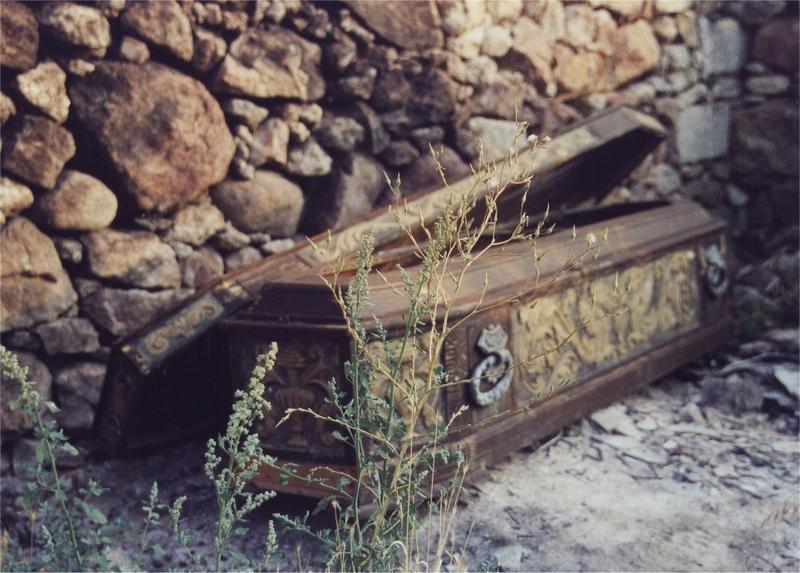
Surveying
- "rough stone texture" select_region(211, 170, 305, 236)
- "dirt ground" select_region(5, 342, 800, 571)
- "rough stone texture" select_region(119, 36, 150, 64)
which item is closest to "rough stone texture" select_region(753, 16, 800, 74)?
"dirt ground" select_region(5, 342, 800, 571)

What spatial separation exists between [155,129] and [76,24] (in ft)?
1.57

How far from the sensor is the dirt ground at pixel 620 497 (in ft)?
8.68

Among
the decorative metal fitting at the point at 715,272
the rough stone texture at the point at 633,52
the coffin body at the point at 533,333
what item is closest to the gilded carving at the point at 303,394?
the coffin body at the point at 533,333

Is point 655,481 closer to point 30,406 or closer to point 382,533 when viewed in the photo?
point 382,533

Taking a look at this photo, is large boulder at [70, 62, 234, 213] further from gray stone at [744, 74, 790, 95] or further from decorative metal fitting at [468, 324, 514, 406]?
gray stone at [744, 74, 790, 95]

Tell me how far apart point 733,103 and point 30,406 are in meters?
5.04

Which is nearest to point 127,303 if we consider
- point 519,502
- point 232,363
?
point 232,363

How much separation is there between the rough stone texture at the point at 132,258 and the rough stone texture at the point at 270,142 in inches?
22.8

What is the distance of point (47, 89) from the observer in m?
3.18

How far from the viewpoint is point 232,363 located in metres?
2.84

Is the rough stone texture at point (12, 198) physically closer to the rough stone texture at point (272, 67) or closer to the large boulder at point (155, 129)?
the large boulder at point (155, 129)

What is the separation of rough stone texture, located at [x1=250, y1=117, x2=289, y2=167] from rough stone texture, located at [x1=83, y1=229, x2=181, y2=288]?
578 millimetres

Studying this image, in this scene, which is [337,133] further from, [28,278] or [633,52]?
[633,52]

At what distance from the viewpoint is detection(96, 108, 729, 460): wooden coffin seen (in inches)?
108
